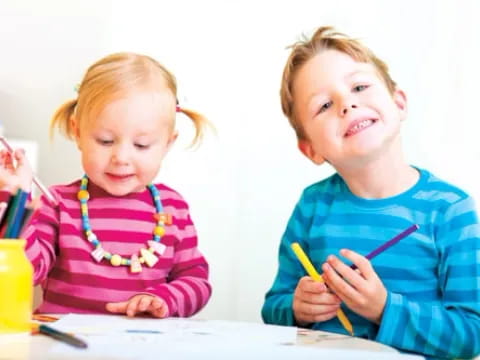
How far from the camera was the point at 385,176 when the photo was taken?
3.70ft

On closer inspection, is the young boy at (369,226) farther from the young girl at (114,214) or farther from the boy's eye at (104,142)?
the boy's eye at (104,142)

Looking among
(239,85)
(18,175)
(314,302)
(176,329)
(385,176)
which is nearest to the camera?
(176,329)

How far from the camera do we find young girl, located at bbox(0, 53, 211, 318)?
1053mm

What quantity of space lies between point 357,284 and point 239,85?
0.67 m

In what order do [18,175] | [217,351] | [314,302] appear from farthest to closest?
1. [314,302]
2. [18,175]
3. [217,351]

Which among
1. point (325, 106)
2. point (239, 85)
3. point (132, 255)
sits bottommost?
point (132, 255)

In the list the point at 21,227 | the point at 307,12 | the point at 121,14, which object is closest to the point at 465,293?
the point at 21,227

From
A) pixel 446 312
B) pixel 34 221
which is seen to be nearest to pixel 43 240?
pixel 34 221

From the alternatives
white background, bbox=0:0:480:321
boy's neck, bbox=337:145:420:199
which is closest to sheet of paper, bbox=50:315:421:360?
boy's neck, bbox=337:145:420:199

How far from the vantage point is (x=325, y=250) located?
1140 millimetres

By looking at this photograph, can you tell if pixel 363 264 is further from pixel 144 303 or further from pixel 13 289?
pixel 13 289

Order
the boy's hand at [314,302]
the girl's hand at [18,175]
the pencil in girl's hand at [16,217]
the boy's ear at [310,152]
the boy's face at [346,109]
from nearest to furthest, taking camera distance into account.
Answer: the pencil in girl's hand at [16,217], the girl's hand at [18,175], the boy's hand at [314,302], the boy's face at [346,109], the boy's ear at [310,152]

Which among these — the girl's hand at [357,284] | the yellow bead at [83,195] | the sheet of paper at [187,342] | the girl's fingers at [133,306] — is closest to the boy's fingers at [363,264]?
the girl's hand at [357,284]

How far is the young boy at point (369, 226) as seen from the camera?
989 mm
